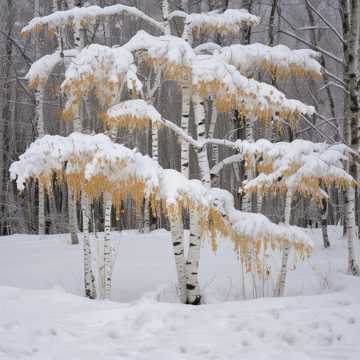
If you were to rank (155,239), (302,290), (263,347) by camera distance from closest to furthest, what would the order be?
(263,347) → (302,290) → (155,239)

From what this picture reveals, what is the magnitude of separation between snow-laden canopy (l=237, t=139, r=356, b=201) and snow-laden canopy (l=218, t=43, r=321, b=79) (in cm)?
141

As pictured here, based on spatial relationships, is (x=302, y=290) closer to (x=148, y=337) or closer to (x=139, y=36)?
(x=148, y=337)

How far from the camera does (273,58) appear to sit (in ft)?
24.7

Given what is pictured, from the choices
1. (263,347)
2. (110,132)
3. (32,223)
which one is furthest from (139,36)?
(32,223)

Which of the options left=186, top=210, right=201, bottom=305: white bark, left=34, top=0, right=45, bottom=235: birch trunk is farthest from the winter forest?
left=34, top=0, right=45, bottom=235: birch trunk

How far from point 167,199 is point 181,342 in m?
1.89

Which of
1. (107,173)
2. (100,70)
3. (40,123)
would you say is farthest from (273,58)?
(40,123)

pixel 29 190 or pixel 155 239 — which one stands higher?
pixel 29 190

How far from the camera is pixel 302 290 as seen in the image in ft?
27.1

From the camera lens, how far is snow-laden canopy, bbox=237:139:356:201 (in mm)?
6793

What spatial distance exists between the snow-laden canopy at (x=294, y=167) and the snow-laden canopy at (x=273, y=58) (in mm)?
1411

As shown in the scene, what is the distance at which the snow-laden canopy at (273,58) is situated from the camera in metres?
7.51

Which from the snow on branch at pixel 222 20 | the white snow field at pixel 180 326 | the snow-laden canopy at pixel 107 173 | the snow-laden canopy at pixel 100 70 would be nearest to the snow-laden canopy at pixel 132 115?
the snow-laden canopy at pixel 100 70

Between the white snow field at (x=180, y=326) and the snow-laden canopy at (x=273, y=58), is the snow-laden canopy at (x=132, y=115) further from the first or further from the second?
the white snow field at (x=180, y=326)
